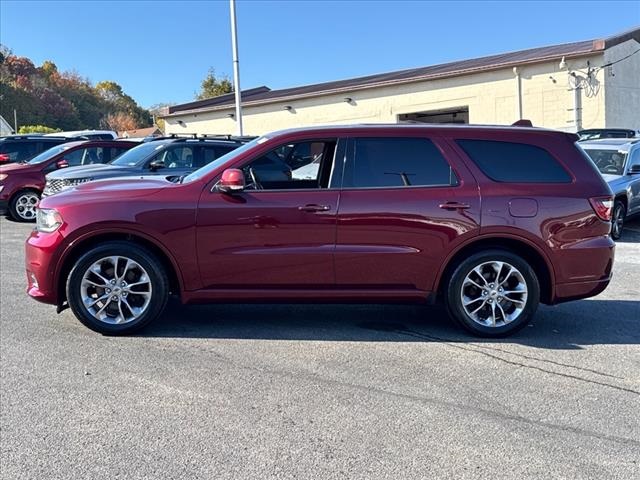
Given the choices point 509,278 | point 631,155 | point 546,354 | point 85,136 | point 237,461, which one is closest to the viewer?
point 237,461

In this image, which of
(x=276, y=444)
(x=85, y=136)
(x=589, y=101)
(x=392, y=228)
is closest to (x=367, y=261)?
(x=392, y=228)

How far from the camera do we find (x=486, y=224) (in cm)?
546

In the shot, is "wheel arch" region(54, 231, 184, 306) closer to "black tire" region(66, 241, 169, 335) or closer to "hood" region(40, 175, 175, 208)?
"black tire" region(66, 241, 169, 335)

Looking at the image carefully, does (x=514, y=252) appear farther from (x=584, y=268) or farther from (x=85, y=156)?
(x=85, y=156)

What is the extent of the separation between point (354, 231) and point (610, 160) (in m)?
9.25

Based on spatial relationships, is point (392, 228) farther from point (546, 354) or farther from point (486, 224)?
point (546, 354)

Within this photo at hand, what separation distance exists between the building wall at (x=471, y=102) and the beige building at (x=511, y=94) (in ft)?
0.12

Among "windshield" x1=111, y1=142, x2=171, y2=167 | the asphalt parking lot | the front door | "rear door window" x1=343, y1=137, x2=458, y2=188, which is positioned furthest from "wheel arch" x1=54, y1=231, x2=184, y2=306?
"windshield" x1=111, y1=142, x2=171, y2=167

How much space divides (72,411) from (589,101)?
23.5 metres

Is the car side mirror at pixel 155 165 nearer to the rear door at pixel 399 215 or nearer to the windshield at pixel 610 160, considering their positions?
the rear door at pixel 399 215

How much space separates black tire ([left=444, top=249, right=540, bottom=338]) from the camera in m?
5.55

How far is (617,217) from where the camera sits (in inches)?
458

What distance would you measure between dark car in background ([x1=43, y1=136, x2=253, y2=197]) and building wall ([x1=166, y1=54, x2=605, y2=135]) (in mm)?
9761

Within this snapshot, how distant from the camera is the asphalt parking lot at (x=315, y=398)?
3.38 metres
